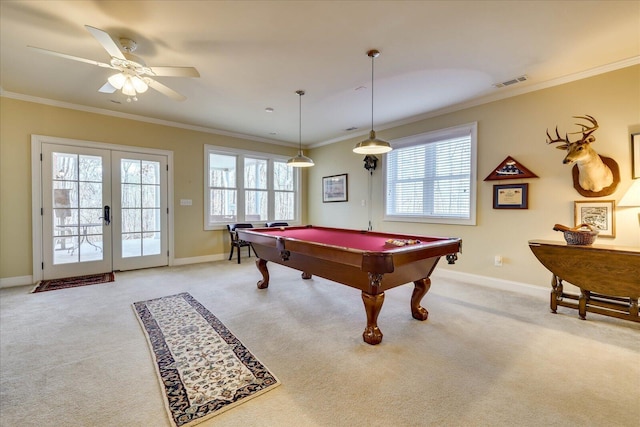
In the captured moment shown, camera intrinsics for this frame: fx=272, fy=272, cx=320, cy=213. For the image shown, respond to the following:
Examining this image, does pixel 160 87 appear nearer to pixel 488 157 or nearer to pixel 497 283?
pixel 488 157

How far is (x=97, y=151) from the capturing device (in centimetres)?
432

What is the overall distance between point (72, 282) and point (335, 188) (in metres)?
4.73

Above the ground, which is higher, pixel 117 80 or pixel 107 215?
pixel 117 80

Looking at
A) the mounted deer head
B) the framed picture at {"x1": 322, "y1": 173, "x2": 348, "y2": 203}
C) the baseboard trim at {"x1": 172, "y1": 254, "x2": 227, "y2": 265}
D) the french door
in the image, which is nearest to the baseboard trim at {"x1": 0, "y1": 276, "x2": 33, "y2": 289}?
the french door

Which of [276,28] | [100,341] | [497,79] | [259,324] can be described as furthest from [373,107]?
[100,341]

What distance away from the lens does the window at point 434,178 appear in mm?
4023

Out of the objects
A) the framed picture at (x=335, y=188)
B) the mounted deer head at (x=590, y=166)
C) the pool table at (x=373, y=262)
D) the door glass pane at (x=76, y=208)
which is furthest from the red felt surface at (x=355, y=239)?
the door glass pane at (x=76, y=208)

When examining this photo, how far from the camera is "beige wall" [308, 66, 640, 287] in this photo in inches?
111

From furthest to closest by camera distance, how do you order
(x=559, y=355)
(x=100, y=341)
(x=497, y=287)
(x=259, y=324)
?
(x=497, y=287)
(x=259, y=324)
(x=100, y=341)
(x=559, y=355)

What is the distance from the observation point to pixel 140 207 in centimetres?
471

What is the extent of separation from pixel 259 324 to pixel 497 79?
3829 mm

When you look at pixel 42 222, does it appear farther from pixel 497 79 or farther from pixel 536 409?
pixel 497 79

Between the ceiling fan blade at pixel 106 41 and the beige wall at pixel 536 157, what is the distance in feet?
13.4

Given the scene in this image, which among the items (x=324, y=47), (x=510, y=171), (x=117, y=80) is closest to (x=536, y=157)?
(x=510, y=171)
